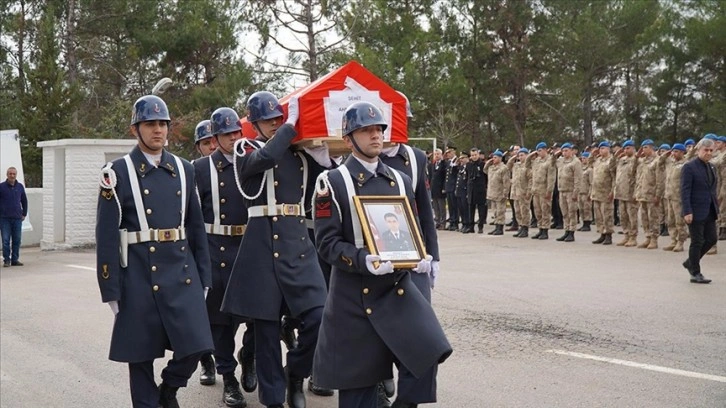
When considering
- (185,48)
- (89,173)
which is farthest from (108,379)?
(185,48)

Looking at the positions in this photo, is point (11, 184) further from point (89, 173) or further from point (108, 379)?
point (108, 379)

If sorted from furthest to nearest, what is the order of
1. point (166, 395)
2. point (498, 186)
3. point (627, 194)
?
point (498, 186) → point (627, 194) → point (166, 395)

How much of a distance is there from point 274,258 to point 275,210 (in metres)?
0.34

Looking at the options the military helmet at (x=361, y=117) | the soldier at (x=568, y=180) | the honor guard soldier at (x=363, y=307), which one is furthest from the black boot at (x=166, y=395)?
the soldier at (x=568, y=180)

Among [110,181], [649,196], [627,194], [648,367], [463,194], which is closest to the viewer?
[110,181]

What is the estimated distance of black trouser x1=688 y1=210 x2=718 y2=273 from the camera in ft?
39.0

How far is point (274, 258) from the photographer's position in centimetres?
610

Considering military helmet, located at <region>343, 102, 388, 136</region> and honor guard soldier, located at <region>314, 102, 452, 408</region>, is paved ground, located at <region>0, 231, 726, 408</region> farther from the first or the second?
military helmet, located at <region>343, 102, 388, 136</region>

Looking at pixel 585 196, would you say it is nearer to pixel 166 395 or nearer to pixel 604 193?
pixel 604 193

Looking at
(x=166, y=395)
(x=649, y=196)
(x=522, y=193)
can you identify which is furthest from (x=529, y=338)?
(x=522, y=193)

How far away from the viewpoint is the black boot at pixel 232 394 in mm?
6422

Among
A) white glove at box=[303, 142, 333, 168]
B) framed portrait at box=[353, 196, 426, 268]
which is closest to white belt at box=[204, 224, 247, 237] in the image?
white glove at box=[303, 142, 333, 168]

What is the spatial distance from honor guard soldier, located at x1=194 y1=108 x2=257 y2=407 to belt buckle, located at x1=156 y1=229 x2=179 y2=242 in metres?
1.18

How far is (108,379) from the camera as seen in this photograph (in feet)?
24.6
